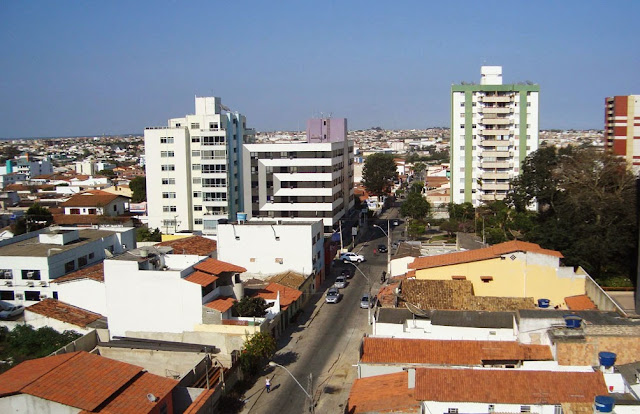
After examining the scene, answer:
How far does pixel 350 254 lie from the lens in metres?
48.5

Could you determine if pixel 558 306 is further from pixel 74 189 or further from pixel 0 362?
pixel 74 189

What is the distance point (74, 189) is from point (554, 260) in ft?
239

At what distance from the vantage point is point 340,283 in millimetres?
40656

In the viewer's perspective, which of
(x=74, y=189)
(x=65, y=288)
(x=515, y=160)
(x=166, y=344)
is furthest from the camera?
(x=74, y=189)

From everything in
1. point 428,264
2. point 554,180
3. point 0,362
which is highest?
point 554,180

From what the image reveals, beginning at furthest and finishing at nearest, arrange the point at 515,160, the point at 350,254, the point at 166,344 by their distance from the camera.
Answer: the point at 515,160
the point at 350,254
the point at 166,344

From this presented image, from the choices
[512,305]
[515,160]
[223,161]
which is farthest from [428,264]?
[515,160]

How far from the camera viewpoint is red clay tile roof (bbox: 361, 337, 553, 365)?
73.2 feet

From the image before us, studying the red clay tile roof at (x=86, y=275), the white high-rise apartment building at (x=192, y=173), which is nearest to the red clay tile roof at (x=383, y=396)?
the red clay tile roof at (x=86, y=275)

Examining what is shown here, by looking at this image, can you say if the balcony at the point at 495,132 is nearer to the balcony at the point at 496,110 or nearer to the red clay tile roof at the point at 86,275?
the balcony at the point at 496,110

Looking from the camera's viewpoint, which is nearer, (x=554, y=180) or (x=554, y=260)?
(x=554, y=260)

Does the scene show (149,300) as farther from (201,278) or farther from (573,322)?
(573,322)

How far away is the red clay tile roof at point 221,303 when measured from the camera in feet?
89.5

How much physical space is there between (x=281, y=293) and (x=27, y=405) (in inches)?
646
